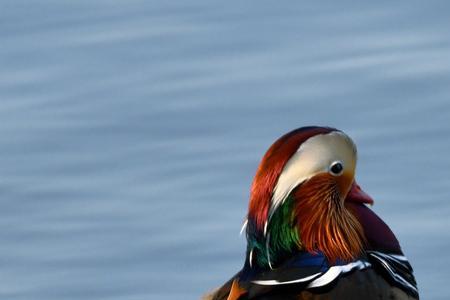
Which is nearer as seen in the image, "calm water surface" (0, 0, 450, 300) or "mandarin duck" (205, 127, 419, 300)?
"mandarin duck" (205, 127, 419, 300)

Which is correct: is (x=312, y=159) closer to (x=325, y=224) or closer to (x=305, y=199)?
(x=305, y=199)

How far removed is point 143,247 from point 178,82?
A: 1.49m

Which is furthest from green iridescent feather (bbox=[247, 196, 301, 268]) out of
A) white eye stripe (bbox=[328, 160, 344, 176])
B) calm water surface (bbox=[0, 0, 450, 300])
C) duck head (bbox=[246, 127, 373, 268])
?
calm water surface (bbox=[0, 0, 450, 300])

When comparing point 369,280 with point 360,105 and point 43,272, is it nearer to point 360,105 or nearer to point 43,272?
point 43,272

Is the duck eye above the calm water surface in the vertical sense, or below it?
below

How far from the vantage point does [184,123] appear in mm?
10086

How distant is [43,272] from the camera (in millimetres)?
9133

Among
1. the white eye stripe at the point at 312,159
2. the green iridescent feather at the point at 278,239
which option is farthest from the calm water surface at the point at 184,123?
the white eye stripe at the point at 312,159

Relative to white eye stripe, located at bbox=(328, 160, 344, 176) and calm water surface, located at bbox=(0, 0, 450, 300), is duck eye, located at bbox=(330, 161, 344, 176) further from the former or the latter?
calm water surface, located at bbox=(0, 0, 450, 300)

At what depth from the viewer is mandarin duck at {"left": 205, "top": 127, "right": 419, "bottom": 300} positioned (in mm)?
7180

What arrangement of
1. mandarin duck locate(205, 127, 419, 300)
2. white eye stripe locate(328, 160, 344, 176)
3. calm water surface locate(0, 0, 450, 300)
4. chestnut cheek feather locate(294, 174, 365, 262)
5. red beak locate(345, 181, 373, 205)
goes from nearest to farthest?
1. mandarin duck locate(205, 127, 419, 300)
2. white eye stripe locate(328, 160, 344, 176)
3. chestnut cheek feather locate(294, 174, 365, 262)
4. red beak locate(345, 181, 373, 205)
5. calm water surface locate(0, 0, 450, 300)

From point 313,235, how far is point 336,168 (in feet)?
0.95

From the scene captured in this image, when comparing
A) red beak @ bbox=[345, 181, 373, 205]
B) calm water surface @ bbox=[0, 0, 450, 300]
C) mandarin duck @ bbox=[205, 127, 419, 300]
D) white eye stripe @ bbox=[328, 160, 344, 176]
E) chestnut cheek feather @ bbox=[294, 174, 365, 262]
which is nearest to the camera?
mandarin duck @ bbox=[205, 127, 419, 300]

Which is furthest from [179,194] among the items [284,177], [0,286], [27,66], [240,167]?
[284,177]
